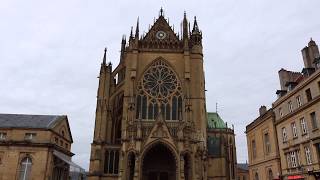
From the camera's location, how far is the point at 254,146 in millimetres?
A: 37250

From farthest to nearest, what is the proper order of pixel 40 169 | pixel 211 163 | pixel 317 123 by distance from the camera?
pixel 211 163, pixel 40 169, pixel 317 123

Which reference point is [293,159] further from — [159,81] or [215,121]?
[215,121]

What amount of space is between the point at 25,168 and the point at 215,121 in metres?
39.5

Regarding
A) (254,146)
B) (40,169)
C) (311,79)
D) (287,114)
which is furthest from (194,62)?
(40,169)

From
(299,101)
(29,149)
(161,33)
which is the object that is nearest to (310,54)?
(299,101)

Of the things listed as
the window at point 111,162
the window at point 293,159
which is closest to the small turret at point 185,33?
the window at point 111,162

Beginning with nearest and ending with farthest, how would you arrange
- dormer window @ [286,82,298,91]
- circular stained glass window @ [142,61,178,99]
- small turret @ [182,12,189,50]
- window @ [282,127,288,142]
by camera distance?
window @ [282,127,288,142] < dormer window @ [286,82,298,91] < circular stained glass window @ [142,61,178,99] < small turret @ [182,12,189,50]

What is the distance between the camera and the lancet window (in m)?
42.1

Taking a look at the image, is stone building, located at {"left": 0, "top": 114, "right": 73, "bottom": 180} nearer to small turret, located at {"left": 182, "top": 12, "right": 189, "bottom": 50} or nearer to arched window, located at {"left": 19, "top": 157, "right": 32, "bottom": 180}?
arched window, located at {"left": 19, "top": 157, "right": 32, "bottom": 180}

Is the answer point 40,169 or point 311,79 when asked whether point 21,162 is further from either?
point 311,79

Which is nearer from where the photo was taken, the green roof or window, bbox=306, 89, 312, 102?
window, bbox=306, 89, 312, 102

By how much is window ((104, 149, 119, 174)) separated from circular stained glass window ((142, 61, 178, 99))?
9451 millimetres

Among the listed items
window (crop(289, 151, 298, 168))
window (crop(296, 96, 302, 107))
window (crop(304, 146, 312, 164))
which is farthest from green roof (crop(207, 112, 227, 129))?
window (crop(304, 146, 312, 164))

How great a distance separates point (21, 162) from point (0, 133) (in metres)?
4.46
